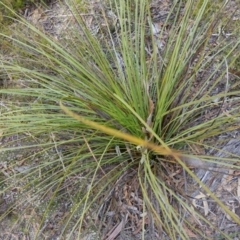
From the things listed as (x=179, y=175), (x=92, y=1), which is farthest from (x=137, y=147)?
(x=92, y=1)

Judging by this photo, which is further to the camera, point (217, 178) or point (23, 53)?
point (23, 53)

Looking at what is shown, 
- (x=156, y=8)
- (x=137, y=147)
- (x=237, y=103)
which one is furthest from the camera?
(x=156, y=8)

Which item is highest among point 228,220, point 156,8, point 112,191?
point 156,8

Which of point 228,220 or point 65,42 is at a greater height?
point 65,42

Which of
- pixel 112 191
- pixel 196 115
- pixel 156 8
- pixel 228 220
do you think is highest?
pixel 156 8

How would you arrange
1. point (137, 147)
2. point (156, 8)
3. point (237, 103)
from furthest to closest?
point (156, 8)
point (237, 103)
point (137, 147)

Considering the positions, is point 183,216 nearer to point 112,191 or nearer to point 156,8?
point 112,191

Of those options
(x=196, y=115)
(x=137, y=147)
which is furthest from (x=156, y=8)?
(x=137, y=147)

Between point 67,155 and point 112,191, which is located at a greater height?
point 67,155

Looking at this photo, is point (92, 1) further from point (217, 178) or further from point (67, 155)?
point (217, 178)
